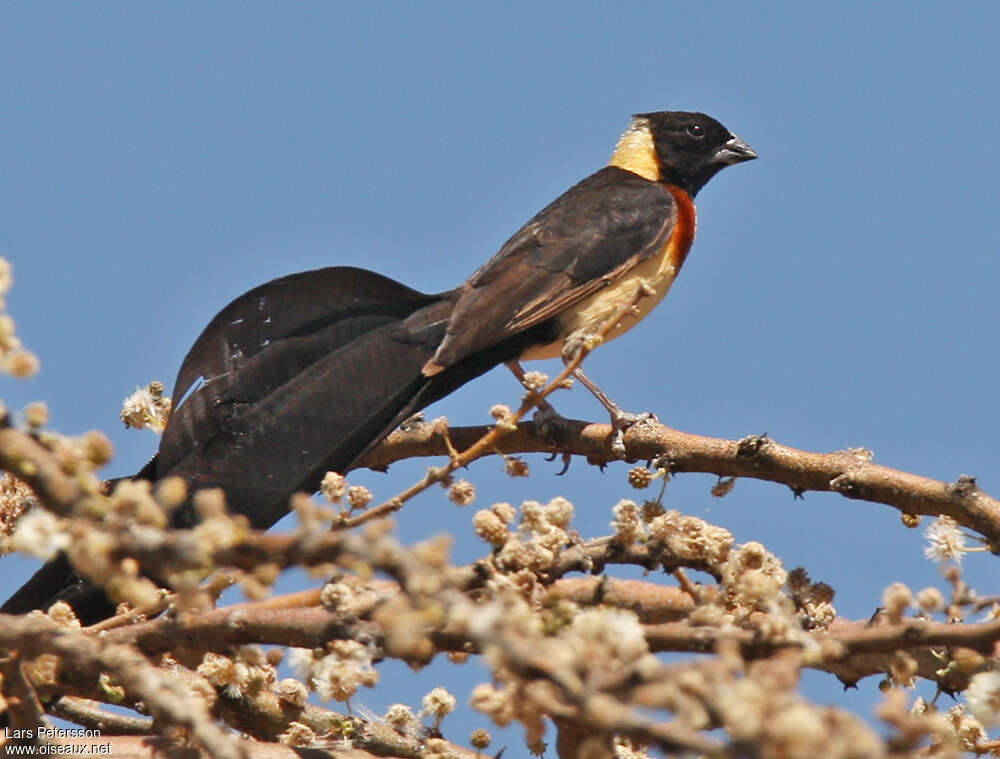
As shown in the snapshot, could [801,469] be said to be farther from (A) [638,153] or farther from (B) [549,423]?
(A) [638,153]

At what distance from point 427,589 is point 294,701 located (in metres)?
2.05

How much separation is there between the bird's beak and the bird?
527mm

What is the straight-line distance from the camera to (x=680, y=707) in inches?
49.4

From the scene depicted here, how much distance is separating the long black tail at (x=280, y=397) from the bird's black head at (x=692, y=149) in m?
2.96

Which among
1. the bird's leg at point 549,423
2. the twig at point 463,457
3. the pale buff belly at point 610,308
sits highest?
the pale buff belly at point 610,308

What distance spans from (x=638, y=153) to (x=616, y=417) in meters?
2.34

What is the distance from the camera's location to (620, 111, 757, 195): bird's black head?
6715mm

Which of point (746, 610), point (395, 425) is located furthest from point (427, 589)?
point (395, 425)

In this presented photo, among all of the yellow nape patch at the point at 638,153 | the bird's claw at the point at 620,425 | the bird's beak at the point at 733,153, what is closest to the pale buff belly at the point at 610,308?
the bird's claw at the point at 620,425

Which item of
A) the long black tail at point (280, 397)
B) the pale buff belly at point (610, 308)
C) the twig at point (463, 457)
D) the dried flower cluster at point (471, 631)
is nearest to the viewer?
the dried flower cluster at point (471, 631)

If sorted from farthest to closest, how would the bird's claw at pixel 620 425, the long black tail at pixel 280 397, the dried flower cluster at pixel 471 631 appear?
1. the bird's claw at pixel 620 425
2. the long black tail at pixel 280 397
3. the dried flower cluster at pixel 471 631

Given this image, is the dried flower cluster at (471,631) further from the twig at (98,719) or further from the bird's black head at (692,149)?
the bird's black head at (692,149)

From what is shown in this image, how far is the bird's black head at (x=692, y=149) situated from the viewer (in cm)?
671

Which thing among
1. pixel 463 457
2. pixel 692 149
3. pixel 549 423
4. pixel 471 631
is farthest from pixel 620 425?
pixel 471 631
